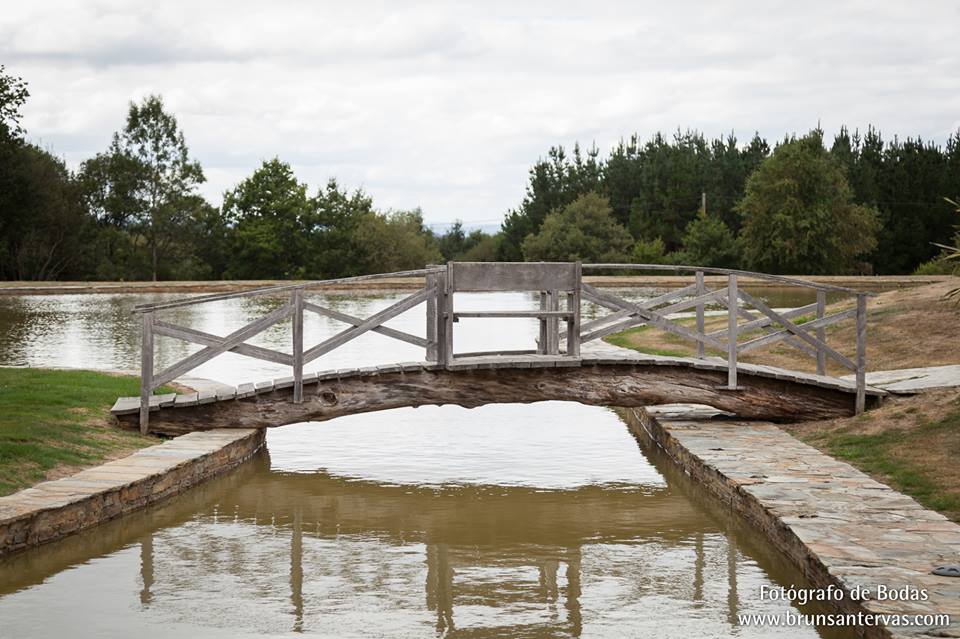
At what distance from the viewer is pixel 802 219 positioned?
56.0 metres

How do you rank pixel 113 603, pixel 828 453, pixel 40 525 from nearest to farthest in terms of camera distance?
1. pixel 113 603
2. pixel 40 525
3. pixel 828 453

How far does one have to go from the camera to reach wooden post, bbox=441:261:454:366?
12000mm

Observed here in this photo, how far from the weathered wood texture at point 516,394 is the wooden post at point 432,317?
0.19 m

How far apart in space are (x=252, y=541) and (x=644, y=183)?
66.3m

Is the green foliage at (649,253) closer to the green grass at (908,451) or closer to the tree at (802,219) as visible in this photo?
the tree at (802,219)

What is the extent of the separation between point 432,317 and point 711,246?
163 ft

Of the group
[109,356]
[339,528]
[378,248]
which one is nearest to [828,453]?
[339,528]

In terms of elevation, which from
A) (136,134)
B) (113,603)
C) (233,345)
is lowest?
(113,603)

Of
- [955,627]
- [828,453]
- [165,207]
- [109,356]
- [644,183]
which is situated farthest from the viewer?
[644,183]

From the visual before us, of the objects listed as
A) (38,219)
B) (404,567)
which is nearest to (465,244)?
(38,219)

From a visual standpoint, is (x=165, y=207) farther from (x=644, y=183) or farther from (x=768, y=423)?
(x=768, y=423)

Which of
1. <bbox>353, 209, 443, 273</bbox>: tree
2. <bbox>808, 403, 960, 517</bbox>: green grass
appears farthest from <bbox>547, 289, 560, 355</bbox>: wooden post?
<bbox>353, 209, 443, 273</bbox>: tree

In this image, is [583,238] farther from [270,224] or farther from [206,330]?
[206,330]

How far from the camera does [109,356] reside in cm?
2052
